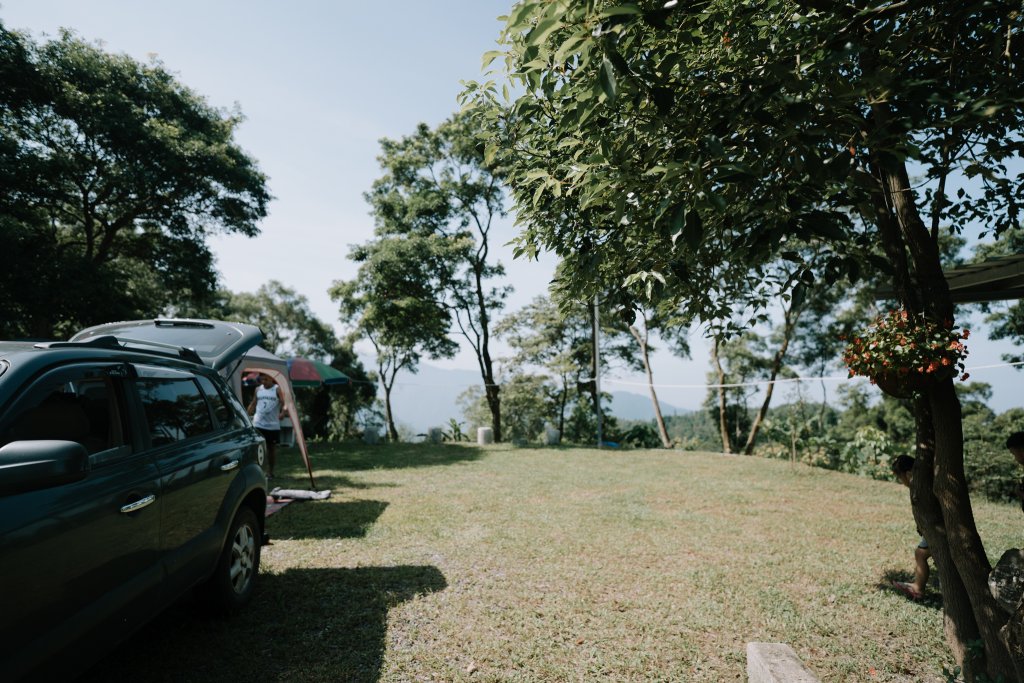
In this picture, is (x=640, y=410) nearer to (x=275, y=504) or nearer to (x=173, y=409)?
(x=275, y=504)

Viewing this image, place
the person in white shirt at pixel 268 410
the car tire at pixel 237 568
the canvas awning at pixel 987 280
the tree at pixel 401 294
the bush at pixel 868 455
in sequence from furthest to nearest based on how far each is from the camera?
the tree at pixel 401 294
the bush at pixel 868 455
the person in white shirt at pixel 268 410
the canvas awning at pixel 987 280
the car tire at pixel 237 568

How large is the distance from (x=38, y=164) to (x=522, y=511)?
1356 cm

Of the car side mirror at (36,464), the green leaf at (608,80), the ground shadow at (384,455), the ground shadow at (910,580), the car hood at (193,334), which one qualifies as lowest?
the ground shadow at (910,580)

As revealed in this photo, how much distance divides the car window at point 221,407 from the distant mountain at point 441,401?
15731mm

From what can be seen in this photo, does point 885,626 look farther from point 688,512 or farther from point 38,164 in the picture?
point 38,164

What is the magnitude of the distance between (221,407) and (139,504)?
4.78 feet

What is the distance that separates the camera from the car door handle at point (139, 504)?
246 cm

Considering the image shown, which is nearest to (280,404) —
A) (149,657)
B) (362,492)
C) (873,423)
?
(362,492)

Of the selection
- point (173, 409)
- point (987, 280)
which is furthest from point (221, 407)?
point (987, 280)

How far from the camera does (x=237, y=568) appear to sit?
150 inches

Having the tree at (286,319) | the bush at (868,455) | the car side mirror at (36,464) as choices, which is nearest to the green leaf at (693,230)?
the car side mirror at (36,464)

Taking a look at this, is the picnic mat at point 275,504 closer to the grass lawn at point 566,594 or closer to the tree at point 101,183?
the grass lawn at point 566,594

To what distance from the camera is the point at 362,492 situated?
848 centimetres

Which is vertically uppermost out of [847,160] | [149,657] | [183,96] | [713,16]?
[183,96]
